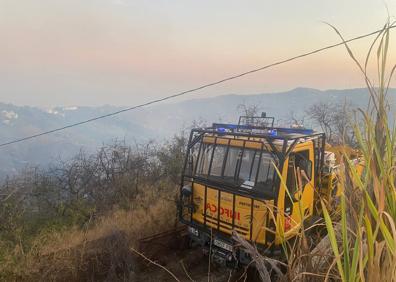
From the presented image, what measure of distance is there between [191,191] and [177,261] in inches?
73.4

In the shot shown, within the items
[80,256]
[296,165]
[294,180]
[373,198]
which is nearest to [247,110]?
[296,165]

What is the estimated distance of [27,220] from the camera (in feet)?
37.9

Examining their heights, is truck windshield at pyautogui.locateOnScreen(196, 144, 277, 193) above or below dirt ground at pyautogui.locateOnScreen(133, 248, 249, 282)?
above

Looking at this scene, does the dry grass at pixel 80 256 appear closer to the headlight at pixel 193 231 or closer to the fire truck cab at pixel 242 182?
the headlight at pixel 193 231

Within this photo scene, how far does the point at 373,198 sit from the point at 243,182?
17.4ft

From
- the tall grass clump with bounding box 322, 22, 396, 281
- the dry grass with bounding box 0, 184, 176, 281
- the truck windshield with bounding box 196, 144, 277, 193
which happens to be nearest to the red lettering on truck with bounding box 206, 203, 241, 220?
the truck windshield with bounding box 196, 144, 277, 193

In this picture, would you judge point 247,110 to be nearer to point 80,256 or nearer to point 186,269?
point 186,269

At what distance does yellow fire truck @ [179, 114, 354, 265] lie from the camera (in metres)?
5.89

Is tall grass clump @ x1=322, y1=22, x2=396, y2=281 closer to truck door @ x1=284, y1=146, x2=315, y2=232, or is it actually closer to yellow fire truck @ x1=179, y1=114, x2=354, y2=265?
yellow fire truck @ x1=179, y1=114, x2=354, y2=265

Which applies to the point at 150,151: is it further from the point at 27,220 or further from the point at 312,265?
the point at 312,265

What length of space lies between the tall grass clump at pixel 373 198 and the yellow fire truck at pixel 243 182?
4.45 m

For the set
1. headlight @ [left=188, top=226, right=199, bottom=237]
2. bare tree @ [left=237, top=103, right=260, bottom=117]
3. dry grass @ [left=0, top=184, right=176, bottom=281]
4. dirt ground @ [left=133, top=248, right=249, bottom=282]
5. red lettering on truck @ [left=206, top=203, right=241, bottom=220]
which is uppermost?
bare tree @ [left=237, top=103, right=260, bottom=117]

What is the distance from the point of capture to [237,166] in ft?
21.3

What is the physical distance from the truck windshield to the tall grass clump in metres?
4.59
